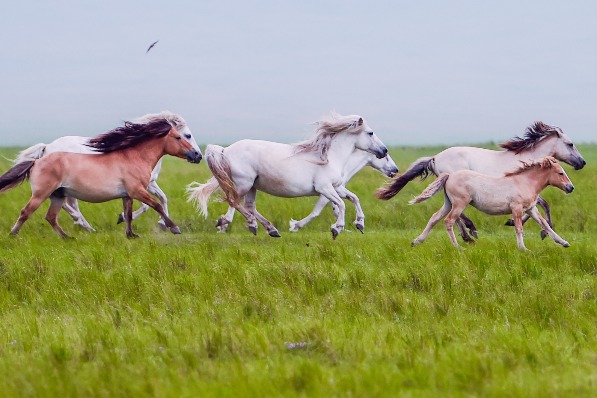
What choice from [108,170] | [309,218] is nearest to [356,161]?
[309,218]

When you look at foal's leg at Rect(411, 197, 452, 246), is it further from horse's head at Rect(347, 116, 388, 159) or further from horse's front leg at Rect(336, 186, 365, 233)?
horse's head at Rect(347, 116, 388, 159)

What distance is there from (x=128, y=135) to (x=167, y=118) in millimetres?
1551

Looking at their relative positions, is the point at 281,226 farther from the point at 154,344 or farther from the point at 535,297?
the point at 154,344

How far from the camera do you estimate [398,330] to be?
6793 millimetres

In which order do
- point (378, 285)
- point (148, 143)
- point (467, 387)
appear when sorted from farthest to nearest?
point (148, 143) < point (378, 285) < point (467, 387)

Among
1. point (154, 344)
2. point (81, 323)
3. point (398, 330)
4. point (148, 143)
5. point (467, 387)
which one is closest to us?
point (467, 387)

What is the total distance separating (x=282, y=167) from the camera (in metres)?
13.9

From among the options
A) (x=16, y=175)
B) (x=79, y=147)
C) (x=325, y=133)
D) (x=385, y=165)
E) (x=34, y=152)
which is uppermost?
(x=325, y=133)

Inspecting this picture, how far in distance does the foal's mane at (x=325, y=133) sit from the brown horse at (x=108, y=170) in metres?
1.72

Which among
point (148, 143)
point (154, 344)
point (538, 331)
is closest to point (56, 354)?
point (154, 344)

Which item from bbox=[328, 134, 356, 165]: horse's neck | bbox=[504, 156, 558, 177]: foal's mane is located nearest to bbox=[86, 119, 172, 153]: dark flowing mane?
bbox=[328, 134, 356, 165]: horse's neck

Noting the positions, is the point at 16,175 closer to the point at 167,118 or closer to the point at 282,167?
the point at 167,118

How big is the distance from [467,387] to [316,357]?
4.02ft

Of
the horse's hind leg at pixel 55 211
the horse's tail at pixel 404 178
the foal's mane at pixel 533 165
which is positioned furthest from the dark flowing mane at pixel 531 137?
the horse's hind leg at pixel 55 211
